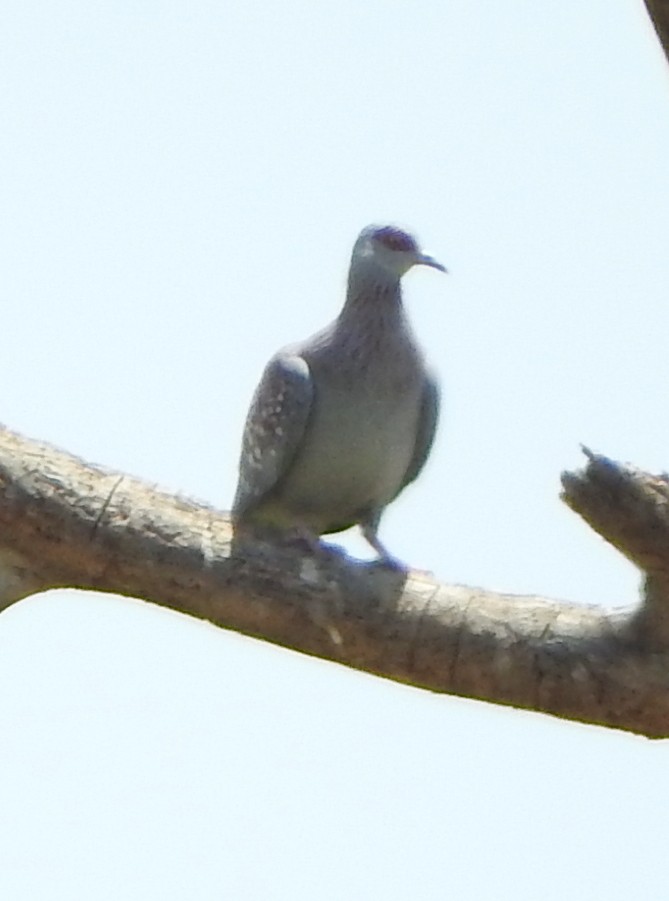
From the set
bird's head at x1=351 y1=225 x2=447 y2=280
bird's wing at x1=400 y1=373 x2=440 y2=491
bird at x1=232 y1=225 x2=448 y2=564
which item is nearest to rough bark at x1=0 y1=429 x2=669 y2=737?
bird at x1=232 y1=225 x2=448 y2=564

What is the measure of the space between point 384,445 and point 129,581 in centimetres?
126

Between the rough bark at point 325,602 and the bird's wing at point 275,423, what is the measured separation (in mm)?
868

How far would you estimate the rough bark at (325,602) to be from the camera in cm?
414

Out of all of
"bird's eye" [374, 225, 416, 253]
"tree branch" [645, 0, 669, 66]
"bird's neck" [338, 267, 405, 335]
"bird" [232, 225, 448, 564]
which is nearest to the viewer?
"tree branch" [645, 0, 669, 66]

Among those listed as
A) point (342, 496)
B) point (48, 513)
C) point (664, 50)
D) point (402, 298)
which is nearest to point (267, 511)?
point (342, 496)

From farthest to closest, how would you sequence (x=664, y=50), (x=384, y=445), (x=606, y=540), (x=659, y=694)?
(x=384, y=445) < (x=659, y=694) < (x=606, y=540) < (x=664, y=50)

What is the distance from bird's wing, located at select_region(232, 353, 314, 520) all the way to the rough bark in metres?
0.87

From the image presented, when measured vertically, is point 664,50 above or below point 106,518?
above

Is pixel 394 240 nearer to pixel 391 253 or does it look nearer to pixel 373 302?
pixel 391 253

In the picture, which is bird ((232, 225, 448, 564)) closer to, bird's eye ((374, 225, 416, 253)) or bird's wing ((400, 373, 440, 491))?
bird's wing ((400, 373, 440, 491))

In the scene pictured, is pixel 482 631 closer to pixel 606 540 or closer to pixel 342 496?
pixel 606 540

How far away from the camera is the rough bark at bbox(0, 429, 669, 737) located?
13.6ft

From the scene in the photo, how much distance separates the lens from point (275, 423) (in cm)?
539

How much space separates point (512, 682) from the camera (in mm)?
4227
